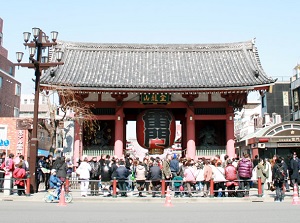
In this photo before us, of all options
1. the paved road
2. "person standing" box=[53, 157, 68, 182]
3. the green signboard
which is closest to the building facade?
the green signboard

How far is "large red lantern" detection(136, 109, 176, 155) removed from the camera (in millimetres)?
23641

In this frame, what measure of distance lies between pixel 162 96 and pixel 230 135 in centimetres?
525

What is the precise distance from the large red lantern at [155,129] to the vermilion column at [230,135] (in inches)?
144

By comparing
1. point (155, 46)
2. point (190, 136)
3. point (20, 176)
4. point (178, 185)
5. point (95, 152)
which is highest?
point (155, 46)

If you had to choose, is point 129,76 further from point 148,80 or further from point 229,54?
point 229,54

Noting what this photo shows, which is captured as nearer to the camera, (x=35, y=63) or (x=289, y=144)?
(x=35, y=63)

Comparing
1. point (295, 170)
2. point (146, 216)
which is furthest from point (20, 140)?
point (146, 216)

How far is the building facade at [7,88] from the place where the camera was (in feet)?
158

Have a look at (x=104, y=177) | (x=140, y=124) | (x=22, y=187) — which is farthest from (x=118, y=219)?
(x=140, y=124)

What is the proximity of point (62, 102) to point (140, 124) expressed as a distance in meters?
5.63

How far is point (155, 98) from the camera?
78.1 feet

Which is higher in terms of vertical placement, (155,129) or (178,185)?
(155,129)

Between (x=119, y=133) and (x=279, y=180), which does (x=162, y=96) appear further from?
(x=279, y=180)

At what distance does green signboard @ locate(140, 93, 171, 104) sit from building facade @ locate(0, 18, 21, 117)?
30.8 meters
